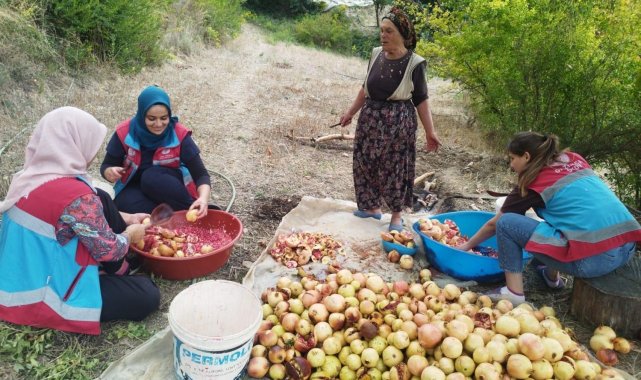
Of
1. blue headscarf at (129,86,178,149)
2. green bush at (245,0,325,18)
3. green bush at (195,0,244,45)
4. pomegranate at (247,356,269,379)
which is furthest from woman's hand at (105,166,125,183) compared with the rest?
green bush at (245,0,325,18)

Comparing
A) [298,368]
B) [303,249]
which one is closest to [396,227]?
[303,249]

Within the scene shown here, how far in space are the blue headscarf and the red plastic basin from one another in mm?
529

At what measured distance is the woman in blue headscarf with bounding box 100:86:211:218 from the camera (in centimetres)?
333

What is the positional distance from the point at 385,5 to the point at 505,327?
22696 mm

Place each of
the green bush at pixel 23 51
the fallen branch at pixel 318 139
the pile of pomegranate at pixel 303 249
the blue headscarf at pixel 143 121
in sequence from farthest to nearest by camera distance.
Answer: the fallen branch at pixel 318 139 → the green bush at pixel 23 51 → the pile of pomegranate at pixel 303 249 → the blue headscarf at pixel 143 121

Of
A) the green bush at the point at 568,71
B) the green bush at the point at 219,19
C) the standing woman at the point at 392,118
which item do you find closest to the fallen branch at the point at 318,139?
the green bush at the point at 568,71

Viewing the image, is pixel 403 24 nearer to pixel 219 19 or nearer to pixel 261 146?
pixel 261 146

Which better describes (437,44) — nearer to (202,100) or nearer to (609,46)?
(609,46)

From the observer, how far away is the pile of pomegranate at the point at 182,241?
312 centimetres

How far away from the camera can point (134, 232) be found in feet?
9.28

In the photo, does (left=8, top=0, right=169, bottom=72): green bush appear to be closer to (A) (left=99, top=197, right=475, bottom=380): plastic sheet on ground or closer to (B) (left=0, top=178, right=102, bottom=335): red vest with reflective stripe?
(A) (left=99, top=197, right=475, bottom=380): plastic sheet on ground

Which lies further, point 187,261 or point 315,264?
point 315,264

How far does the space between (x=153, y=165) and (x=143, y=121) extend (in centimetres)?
34

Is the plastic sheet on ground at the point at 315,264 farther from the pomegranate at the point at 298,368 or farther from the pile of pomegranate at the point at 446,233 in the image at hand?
the pomegranate at the point at 298,368
